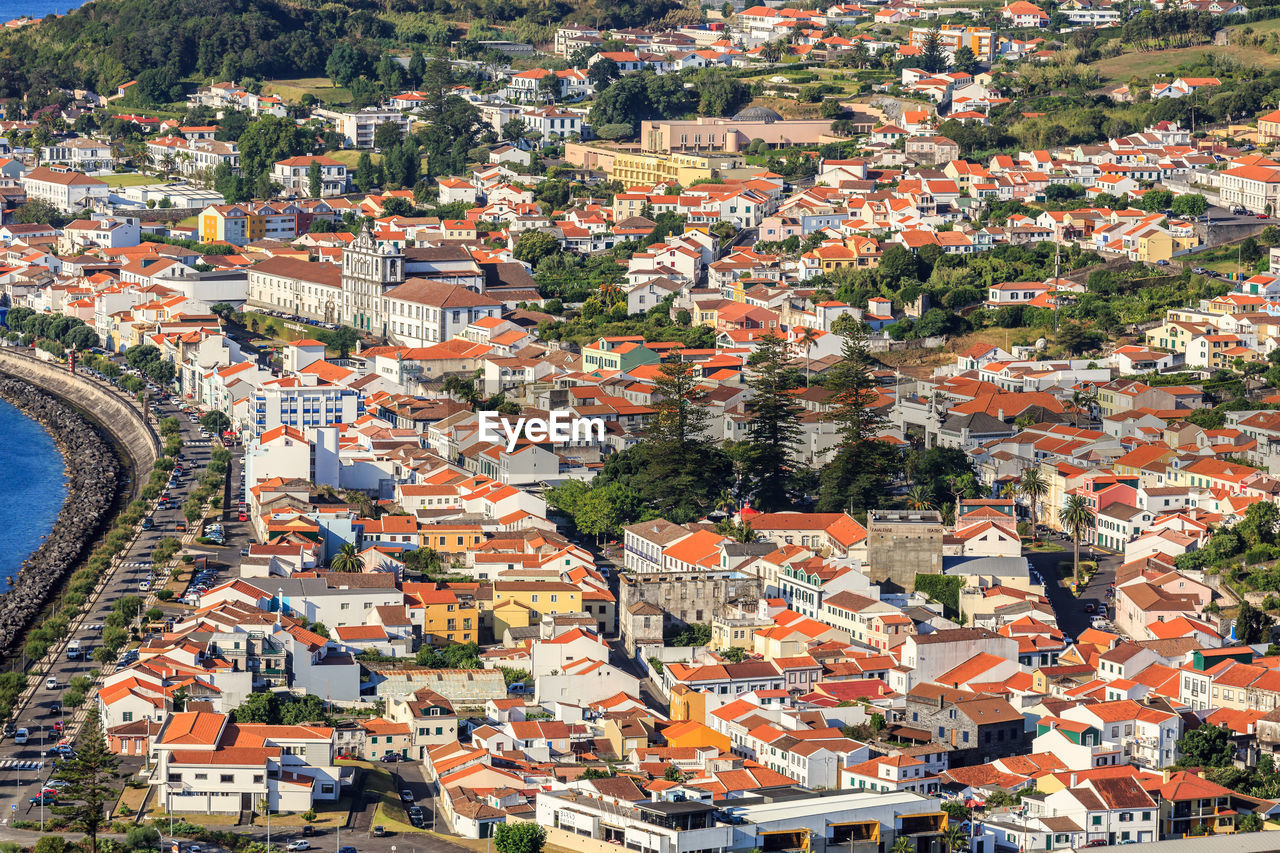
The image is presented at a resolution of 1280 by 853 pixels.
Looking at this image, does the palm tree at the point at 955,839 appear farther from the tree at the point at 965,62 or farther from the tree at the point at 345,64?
the tree at the point at 345,64

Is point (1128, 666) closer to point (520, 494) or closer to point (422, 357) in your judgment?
point (520, 494)

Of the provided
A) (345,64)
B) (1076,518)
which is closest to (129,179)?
(345,64)

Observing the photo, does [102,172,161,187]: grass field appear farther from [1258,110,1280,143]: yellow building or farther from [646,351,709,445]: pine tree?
[1258,110,1280,143]: yellow building

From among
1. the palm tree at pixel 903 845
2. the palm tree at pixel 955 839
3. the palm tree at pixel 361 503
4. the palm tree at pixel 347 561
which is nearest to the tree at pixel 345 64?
the palm tree at pixel 361 503

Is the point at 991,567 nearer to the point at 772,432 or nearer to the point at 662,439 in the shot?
the point at 772,432

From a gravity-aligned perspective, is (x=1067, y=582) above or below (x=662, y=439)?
below

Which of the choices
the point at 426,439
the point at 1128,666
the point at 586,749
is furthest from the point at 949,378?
A: the point at 586,749
